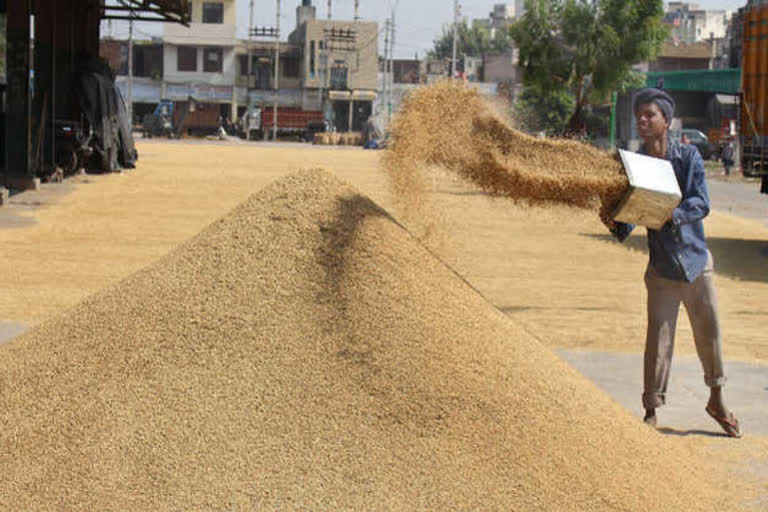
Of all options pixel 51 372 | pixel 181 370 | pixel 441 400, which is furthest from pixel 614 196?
pixel 51 372

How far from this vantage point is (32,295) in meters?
9.67

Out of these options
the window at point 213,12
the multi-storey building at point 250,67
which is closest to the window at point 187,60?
the multi-storey building at point 250,67

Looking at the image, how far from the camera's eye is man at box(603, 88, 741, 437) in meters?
5.72

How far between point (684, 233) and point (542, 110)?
20564 mm

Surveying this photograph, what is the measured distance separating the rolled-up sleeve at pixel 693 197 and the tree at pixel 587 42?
68.6ft

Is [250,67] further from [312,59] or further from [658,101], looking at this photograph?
[658,101]

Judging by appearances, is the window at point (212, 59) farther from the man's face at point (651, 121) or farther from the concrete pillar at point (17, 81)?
the man's face at point (651, 121)

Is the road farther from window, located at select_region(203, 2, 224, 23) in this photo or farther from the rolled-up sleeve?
window, located at select_region(203, 2, 224, 23)

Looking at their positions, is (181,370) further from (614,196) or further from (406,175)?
Answer: (614,196)

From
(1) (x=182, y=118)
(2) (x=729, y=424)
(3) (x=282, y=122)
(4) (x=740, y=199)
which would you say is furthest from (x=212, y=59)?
(2) (x=729, y=424)

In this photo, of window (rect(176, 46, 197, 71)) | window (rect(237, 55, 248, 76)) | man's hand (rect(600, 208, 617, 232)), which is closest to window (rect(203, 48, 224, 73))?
window (rect(176, 46, 197, 71))

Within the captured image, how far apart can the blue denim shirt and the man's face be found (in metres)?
0.11

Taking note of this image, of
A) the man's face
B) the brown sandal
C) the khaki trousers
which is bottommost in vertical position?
the brown sandal

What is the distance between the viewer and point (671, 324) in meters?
5.93
